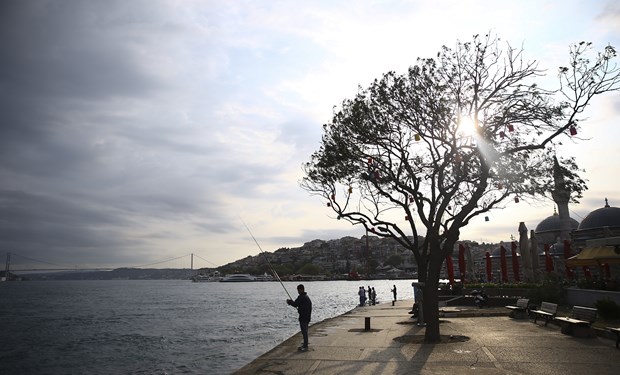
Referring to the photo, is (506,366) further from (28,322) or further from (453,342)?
(28,322)

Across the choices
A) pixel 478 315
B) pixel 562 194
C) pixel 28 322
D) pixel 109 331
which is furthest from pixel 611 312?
pixel 28 322

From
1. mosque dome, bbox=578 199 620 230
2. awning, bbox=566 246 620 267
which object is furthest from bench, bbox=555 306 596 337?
mosque dome, bbox=578 199 620 230

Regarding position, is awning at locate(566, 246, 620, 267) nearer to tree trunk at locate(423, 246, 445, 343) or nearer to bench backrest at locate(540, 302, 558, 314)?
bench backrest at locate(540, 302, 558, 314)

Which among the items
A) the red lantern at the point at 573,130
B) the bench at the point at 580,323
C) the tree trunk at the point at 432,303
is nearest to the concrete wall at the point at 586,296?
the bench at the point at 580,323

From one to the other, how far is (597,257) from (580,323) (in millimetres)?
7150

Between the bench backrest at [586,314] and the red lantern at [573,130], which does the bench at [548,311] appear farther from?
the red lantern at [573,130]

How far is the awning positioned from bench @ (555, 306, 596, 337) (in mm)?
5425

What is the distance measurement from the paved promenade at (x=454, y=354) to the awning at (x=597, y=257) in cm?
450

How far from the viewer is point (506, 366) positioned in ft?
34.3

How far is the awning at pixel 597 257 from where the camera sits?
62.3 feet

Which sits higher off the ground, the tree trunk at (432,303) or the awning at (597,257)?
the awning at (597,257)

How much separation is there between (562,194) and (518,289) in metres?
14.7

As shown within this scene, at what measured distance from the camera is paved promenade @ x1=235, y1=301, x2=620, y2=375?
1036 cm

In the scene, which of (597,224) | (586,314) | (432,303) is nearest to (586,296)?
(586,314)
